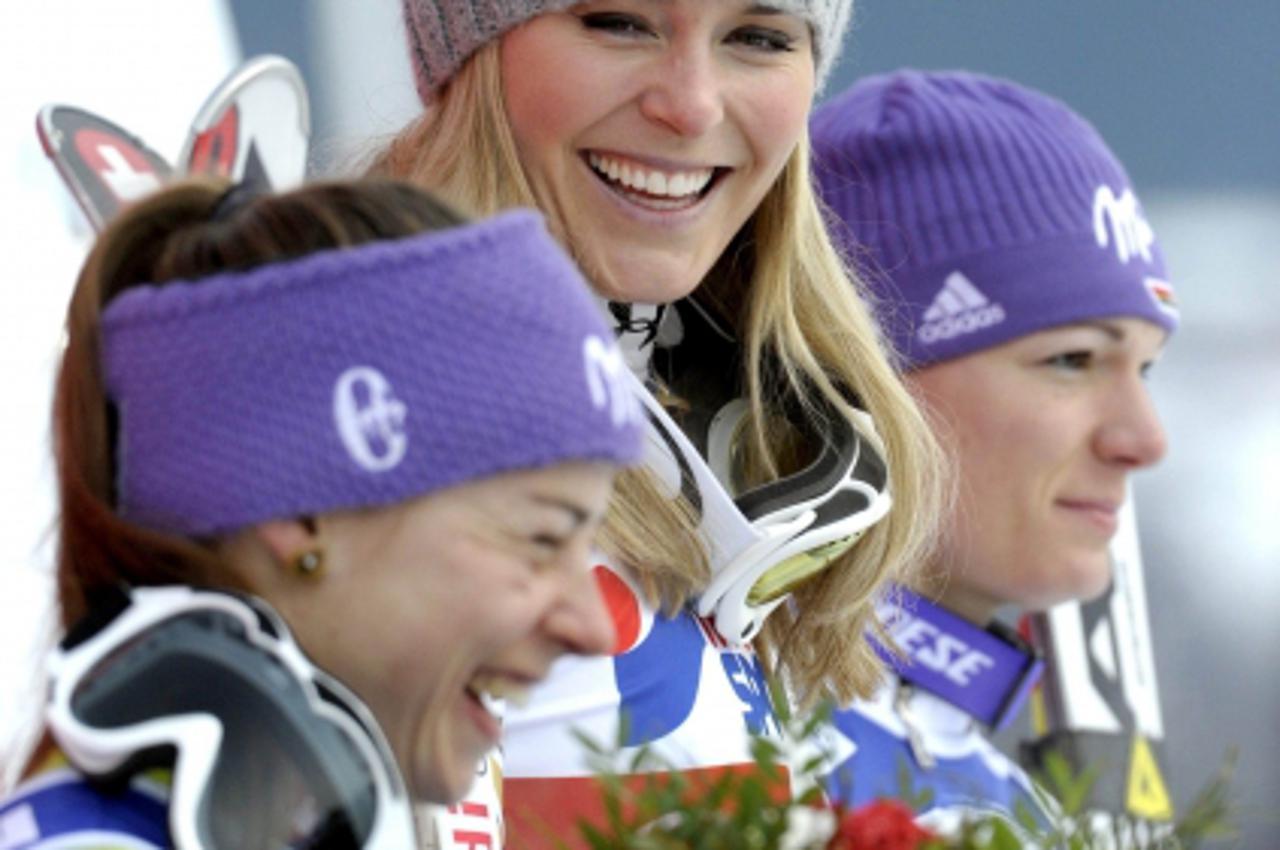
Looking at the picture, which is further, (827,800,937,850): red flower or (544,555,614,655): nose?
(544,555,614,655): nose

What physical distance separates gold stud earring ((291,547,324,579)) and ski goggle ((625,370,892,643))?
2.20 ft

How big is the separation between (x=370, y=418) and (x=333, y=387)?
3 centimetres

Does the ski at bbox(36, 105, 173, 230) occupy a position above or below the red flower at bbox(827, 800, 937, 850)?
below

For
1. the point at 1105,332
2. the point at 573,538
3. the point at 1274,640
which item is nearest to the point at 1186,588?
the point at 1274,640

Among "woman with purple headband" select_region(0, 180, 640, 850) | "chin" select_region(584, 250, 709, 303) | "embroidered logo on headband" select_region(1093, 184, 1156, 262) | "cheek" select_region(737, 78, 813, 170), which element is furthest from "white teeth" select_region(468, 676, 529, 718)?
"embroidered logo on headband" select_region(1093, 184, 1156, 262)

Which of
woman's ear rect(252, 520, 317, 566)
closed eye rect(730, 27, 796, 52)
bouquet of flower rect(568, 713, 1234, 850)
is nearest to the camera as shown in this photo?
bouquet of flower rect(568, 713, 1234, 850)

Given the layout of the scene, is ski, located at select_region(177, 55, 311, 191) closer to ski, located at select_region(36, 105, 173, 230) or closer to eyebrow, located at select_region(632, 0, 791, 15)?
ski, located at select_region(36, 105, 173, 230)

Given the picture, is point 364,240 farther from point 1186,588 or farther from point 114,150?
point 1186,588

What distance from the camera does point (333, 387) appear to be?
139 cm

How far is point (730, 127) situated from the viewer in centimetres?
216

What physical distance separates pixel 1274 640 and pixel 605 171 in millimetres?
2495

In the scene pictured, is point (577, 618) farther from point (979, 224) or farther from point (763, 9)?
point (979, 224)

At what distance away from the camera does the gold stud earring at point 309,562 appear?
1.40 m

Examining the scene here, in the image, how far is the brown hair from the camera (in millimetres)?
1398
